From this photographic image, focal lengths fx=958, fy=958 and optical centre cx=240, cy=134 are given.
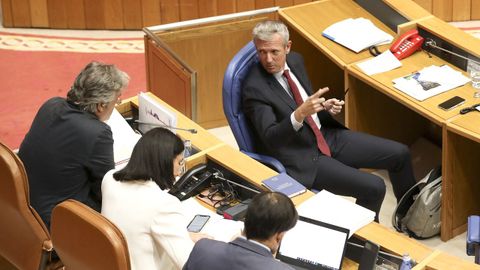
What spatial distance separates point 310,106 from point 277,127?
211 millimetres

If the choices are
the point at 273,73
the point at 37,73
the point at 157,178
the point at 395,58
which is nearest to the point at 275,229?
the point at 157,178

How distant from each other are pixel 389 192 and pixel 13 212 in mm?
2341

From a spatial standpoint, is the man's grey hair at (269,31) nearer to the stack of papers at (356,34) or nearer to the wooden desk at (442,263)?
the stack of papers at (356,34)

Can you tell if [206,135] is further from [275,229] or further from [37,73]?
[37,73]

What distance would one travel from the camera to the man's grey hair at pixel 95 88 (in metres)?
4.05

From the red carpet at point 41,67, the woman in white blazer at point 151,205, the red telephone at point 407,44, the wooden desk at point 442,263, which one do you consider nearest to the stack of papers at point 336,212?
the wooden desk at point 442,263

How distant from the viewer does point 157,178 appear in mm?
3611

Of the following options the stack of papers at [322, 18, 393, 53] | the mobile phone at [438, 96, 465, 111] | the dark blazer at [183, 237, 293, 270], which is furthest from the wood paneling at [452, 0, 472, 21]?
the dark blazer at [183, 237, 293, 270]

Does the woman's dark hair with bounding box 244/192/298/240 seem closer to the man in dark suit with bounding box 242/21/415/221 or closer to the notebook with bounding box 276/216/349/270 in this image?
the notebook with bounding box 276/216/349/270

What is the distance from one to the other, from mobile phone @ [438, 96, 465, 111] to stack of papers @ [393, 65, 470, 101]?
97 millimetres

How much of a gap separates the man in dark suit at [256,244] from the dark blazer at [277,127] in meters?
1.44

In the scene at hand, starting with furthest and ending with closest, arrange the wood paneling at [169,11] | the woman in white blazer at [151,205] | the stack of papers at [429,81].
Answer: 1. the wood paneling at [169,11]
2. the stack of papers at [429,81]
3. the woman in white blazer at [151,205]

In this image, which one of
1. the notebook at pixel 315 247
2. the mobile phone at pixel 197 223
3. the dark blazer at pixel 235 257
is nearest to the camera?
the dark blazer at pixel 235 257

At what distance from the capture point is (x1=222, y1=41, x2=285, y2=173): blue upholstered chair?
4.73 metres
